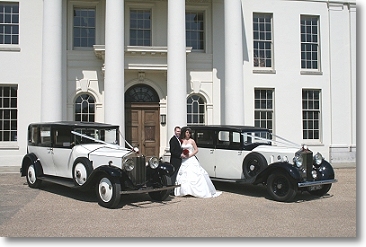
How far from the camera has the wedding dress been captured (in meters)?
9.60

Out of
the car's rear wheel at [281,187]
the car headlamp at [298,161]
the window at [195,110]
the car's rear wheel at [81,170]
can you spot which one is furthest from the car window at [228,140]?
the window at [195,110]

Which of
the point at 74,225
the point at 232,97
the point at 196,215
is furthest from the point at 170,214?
the point at 232,97

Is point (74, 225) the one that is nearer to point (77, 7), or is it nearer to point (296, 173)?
point (296, 173)

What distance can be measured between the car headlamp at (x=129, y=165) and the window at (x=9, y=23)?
1004 cm

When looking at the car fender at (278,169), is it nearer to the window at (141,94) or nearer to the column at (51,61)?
the column at (51,61)

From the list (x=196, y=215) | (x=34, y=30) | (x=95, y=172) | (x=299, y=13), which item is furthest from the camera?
(x=299, y=13)

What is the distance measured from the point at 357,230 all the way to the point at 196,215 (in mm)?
2821

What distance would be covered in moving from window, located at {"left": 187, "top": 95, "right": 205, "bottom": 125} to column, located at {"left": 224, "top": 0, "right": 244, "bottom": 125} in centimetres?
247

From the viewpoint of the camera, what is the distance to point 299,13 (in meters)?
17.5

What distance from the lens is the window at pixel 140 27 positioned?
1642cm

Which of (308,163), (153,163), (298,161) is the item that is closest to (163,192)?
(153,163)

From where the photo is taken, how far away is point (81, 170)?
884 centimetres

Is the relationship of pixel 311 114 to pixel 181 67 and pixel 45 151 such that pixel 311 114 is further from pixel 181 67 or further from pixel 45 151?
pixel 45 151

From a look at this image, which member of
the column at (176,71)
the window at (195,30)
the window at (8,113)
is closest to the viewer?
the column at (176,71)
